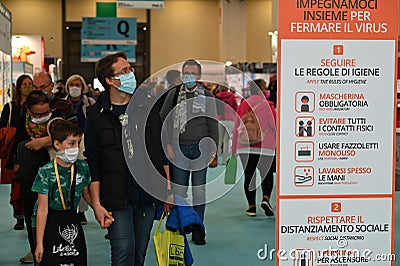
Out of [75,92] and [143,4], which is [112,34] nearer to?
[143,4]

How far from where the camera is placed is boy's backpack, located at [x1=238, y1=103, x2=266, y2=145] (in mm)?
6840

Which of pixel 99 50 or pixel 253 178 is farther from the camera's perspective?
pixel 99 50

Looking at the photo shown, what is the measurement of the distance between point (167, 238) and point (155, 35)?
2075 centimetres

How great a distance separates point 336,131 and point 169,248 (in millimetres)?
1248

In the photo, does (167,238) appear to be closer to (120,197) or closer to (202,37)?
(120,197)

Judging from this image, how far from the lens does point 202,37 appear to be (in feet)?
79.4

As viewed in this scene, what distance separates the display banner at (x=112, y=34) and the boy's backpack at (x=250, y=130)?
13314mm

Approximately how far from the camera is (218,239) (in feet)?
19.3

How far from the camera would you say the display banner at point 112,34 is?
20.1 meters

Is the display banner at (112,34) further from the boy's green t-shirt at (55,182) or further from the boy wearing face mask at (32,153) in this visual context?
the boy's green t-shirt at (55,182)

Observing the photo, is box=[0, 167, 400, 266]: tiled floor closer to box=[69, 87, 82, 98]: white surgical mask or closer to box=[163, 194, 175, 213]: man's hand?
box=[69, 87, 82, 98]: white surgical mask

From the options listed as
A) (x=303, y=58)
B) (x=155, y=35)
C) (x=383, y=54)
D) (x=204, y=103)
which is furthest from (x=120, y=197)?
(x=155, y=35)

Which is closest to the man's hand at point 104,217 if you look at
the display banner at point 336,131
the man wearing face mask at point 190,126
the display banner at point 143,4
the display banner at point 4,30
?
the display banner at point 336,131

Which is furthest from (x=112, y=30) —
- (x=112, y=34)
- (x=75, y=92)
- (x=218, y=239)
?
(x=218, y=239)
